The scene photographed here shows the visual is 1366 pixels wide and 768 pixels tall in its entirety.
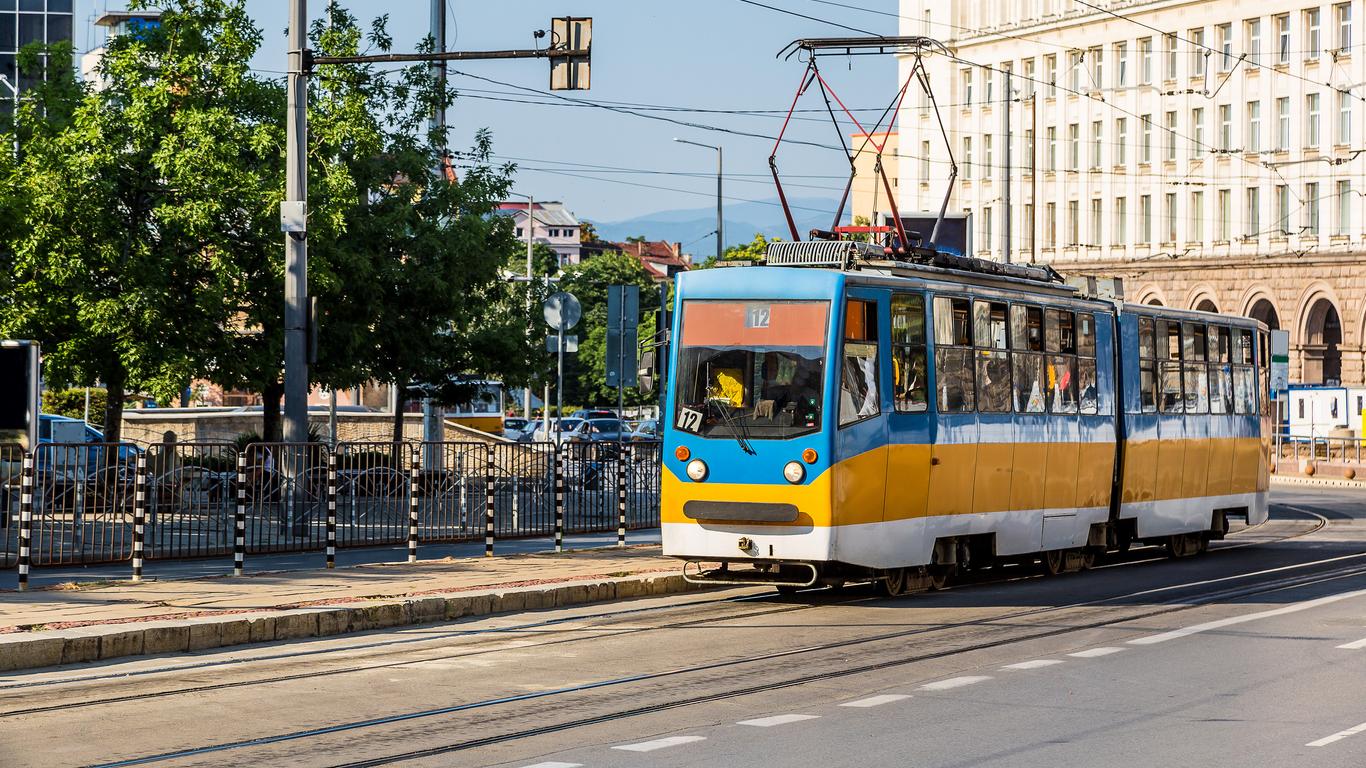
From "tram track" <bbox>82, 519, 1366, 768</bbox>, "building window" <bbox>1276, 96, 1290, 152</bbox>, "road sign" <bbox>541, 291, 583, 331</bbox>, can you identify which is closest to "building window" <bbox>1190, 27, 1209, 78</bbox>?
"building window" <bbox>1276, 96, 1290, 152</bbox>

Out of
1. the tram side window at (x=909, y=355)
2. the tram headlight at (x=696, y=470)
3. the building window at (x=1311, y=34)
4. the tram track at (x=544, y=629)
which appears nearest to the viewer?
the tram track at (x=544, y=629)

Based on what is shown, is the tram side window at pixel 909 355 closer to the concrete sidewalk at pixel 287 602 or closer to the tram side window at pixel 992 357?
the tram side window at pixel 992 357

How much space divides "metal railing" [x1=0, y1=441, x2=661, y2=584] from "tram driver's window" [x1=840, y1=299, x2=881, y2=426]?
585 centimetres

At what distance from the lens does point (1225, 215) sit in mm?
76500

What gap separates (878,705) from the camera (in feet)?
37.5

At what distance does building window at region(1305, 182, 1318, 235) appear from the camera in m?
72.6

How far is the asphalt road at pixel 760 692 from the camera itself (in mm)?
9789

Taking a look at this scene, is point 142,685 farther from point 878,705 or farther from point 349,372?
point 349,372

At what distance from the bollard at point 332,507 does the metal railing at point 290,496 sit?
2cm

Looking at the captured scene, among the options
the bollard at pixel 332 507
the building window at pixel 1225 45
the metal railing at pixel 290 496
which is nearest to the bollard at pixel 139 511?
the metal railing at pixel 290 496

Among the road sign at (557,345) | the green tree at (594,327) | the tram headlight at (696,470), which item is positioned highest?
the green tree at (594,327)

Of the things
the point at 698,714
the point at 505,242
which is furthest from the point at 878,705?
the point at 505,242

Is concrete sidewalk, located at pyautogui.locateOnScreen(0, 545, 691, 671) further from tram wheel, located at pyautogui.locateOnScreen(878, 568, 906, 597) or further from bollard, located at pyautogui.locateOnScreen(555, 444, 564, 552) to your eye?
tram wheel, located at pyautogui.locateOnScreen(878, 568, 906, 597)

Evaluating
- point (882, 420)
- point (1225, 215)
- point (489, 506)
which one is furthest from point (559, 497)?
point (1225, 215)
